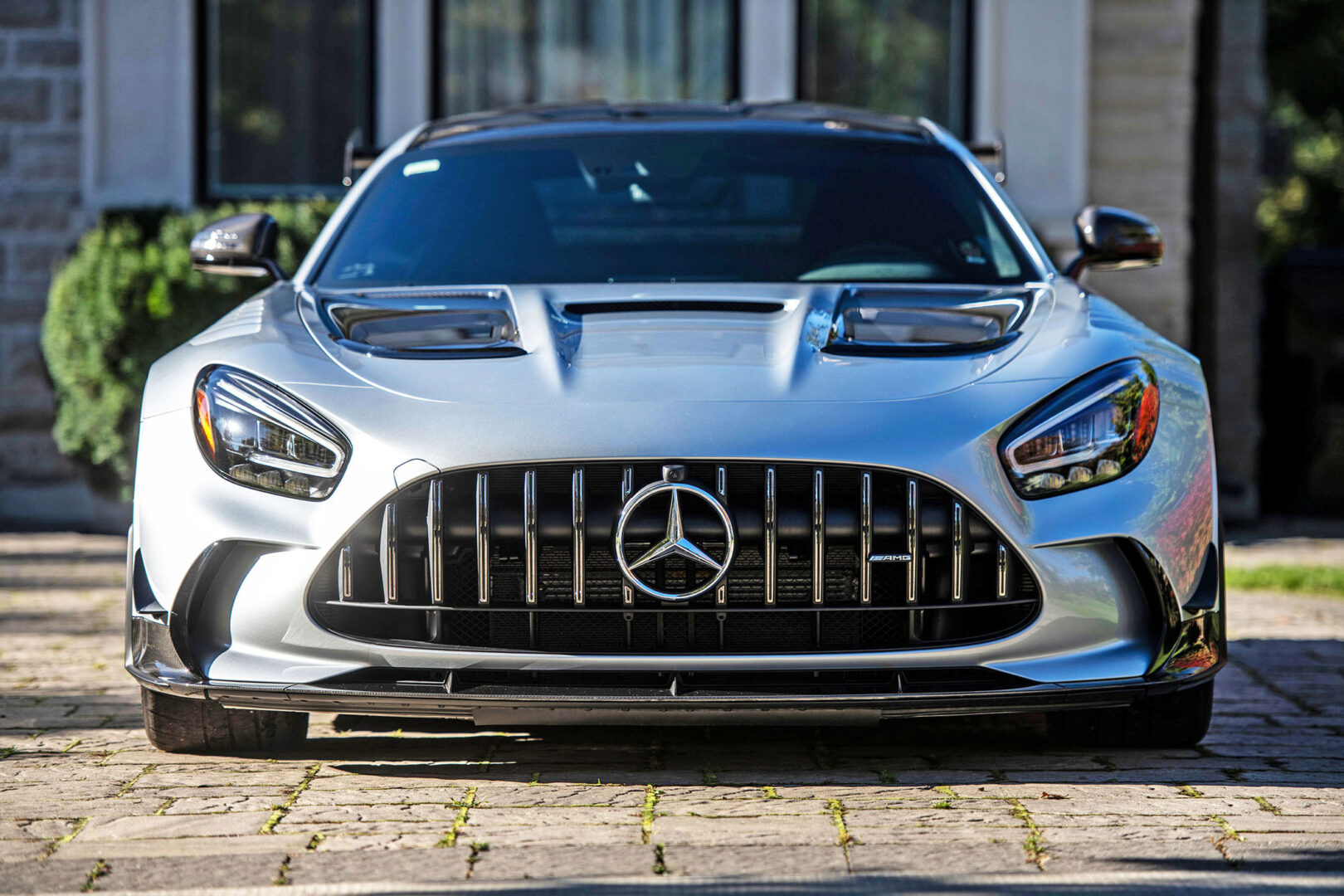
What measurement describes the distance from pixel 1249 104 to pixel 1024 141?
8.06 feet

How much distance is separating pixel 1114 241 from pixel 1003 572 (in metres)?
1.59

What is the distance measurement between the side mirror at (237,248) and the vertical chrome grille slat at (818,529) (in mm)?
1998

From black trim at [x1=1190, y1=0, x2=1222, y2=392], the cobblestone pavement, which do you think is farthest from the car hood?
black trim at [x1=1190, y1=0, x2=1222, y2=392]

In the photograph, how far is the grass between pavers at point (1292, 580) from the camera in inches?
273

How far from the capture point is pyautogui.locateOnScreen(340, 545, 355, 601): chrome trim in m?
3.17

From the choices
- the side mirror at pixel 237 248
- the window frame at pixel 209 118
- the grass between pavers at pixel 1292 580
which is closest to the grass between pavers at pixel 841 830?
the side mirror at pixel 237 248

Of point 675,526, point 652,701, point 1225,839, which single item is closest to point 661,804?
point 652,701

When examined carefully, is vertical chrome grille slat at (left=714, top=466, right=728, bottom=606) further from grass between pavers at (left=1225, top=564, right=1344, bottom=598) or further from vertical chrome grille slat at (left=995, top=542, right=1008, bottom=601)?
grass between pavers at (left=1225, top=564, right=1344, bottom=598)

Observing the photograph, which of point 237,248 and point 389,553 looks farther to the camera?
point 237,248

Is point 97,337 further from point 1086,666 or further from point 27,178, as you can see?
point 1086,666

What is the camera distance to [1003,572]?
125 inches

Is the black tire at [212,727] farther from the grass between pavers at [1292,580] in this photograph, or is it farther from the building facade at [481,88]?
the building facade at [481,88]

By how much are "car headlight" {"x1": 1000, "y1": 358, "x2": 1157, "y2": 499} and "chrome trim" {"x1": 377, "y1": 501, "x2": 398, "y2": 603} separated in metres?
1.19

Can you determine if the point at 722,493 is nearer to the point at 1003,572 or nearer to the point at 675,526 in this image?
the point at 675,526
